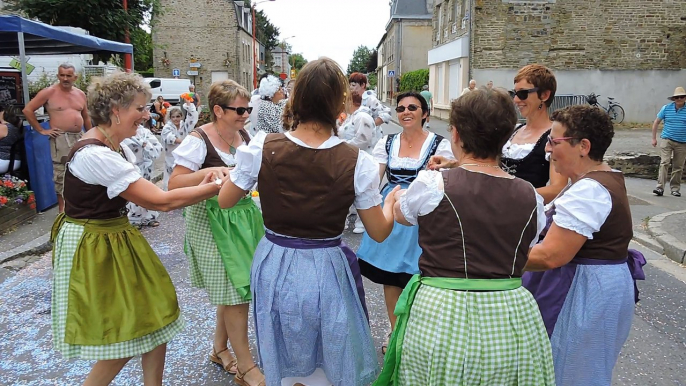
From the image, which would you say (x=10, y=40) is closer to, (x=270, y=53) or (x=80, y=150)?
A: (x=80, y=150)

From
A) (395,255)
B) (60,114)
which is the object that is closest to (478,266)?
(395,255)

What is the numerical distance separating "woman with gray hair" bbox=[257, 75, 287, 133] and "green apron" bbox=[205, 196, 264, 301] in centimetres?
393

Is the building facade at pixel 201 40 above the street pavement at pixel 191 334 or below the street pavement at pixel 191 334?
above

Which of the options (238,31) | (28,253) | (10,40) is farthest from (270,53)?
(28,253)

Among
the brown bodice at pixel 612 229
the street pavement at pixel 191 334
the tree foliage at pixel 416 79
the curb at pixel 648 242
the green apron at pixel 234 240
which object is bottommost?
the street pavement at pixel 191 334

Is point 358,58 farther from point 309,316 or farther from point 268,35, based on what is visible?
point 309,316

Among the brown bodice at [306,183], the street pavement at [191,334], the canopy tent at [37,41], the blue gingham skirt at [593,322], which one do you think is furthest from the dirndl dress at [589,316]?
the canopy tent at [37,41]

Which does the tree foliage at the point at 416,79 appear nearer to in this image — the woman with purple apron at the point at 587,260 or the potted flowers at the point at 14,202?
the potted flowers at the point at 14,202

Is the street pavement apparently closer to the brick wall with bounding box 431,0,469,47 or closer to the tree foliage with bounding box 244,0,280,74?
the brick wall with bounding box 431,0,469,47

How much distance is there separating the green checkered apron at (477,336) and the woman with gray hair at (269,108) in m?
5.27

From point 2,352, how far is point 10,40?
7.70m

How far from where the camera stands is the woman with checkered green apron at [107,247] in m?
2.38

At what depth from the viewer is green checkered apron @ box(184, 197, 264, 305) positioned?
3.03 meters

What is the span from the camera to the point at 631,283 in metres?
2.23
